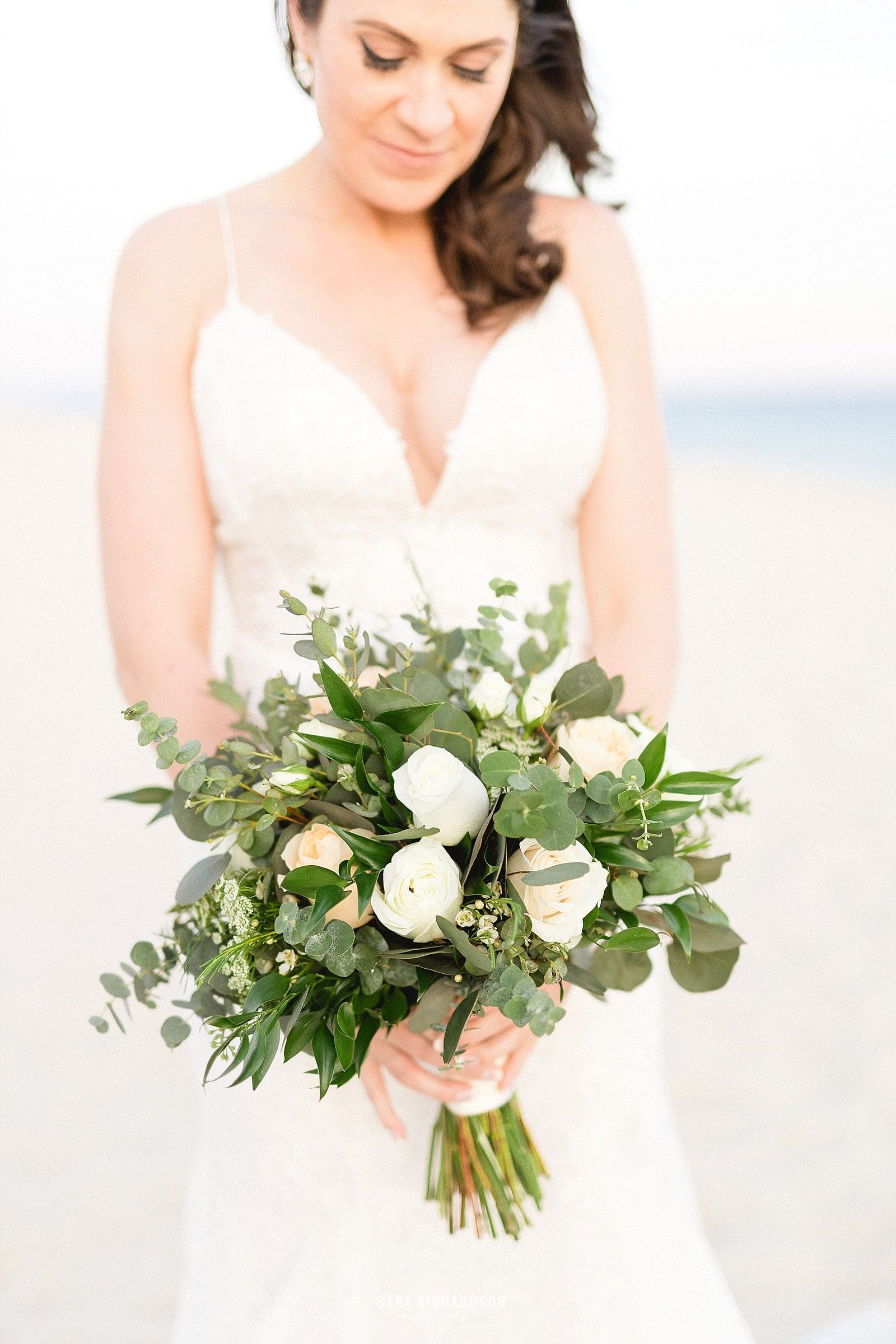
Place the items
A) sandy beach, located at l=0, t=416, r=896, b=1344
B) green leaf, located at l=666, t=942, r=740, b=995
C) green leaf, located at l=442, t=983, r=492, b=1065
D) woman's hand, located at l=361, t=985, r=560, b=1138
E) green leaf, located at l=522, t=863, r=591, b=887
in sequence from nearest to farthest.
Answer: green leaf, located at l=522, t=863, r=591, b=887 < green leaf, located at l=442, t=983, r=492, b=1065 < green leaf, located at l=666, t=942, r=740, b=995 < woman's hand, located at l=361, t=985, r=560, b=1138 < sandy beach, located at l=0, t=416, r=896, b=1344

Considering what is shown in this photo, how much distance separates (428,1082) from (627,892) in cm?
50

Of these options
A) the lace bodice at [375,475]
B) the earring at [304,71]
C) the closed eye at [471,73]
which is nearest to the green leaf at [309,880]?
the lace bodice at [375,475]

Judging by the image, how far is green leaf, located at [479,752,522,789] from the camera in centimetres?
129

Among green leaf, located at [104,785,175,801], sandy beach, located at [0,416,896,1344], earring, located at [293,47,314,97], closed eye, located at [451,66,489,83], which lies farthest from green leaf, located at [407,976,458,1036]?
sandy beach, located at [0,416,896,1344]

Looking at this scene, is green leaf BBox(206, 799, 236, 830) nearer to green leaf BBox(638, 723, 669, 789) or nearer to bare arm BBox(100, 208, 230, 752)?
green leaf BBox(638, 723, 669, 789)

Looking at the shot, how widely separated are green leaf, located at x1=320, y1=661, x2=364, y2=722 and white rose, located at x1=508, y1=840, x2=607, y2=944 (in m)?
0.23

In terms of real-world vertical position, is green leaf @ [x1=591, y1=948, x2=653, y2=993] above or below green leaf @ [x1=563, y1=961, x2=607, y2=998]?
below

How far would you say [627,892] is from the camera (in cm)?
142

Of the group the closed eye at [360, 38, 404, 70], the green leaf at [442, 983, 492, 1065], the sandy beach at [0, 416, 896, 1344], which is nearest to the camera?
the green leaf at [442, 983, 492, 1065]

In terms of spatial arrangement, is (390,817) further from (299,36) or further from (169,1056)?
(169,1056)

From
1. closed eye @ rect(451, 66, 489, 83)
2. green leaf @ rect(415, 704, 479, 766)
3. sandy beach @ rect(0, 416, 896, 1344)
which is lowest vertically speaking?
sandy beach @ rect(0, 416, 896, 1344)

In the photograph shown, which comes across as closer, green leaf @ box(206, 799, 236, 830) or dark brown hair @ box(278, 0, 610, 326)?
green leaf @ box(206, 799, 236, 830)

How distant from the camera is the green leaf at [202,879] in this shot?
144cm

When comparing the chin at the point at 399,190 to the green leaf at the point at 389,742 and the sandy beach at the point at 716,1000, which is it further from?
the sandy beach at the point at 716,1000
